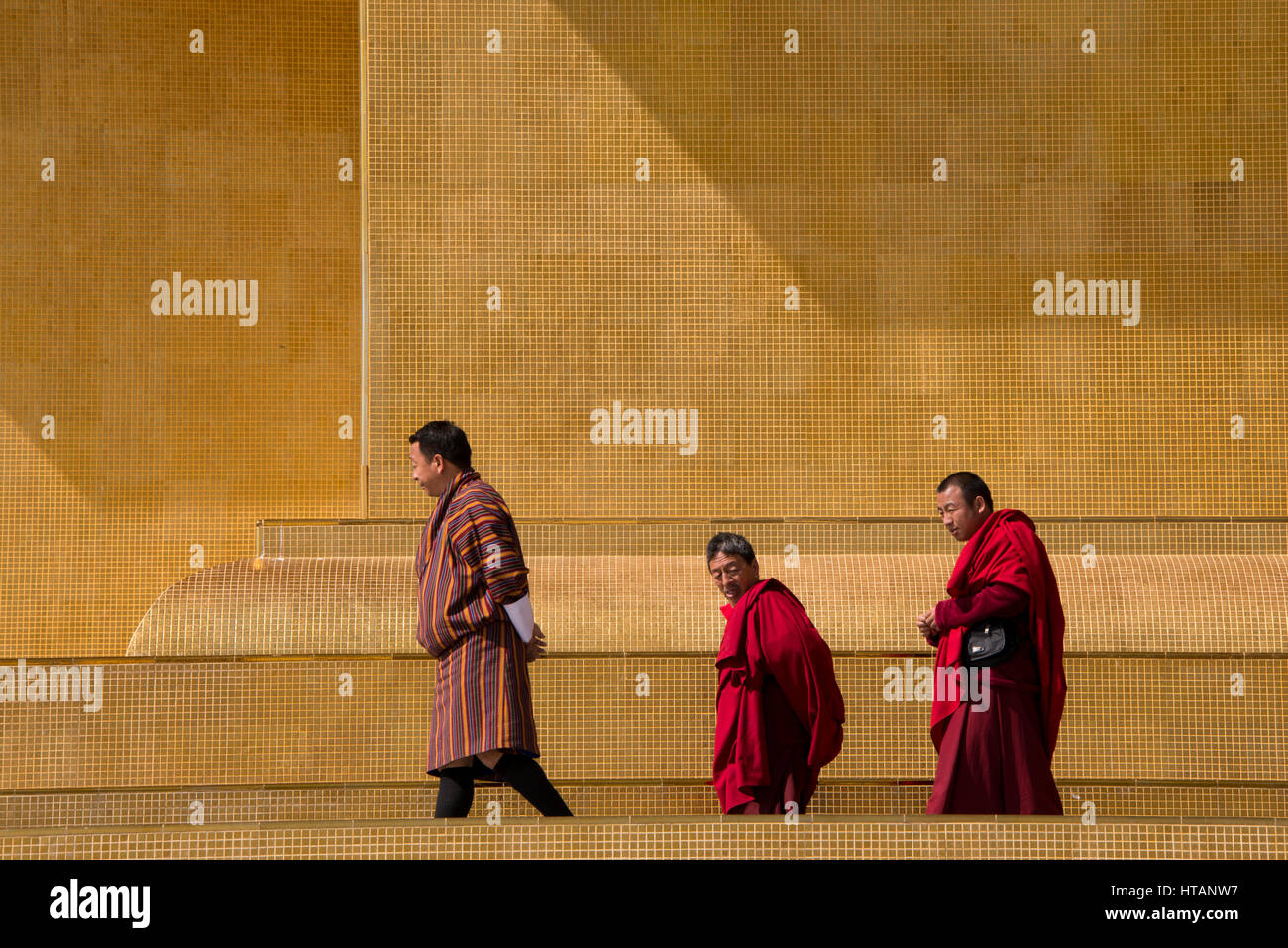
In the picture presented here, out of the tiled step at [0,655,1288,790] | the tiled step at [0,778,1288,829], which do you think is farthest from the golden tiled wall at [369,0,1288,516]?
the tiled step at [0,778,1288,829]

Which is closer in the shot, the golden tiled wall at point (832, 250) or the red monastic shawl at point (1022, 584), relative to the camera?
the red monastic shawl at point (1022, 584)

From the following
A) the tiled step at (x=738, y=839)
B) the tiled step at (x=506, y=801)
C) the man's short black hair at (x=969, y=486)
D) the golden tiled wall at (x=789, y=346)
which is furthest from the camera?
the golden tiled wall at (x=789, y=346)

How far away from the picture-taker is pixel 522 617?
5000mm

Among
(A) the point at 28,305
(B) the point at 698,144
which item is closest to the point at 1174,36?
(B) the point at 698,144

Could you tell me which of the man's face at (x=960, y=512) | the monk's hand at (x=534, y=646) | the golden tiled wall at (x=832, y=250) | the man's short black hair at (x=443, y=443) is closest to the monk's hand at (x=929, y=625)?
the man's face at (x=960, y=512)

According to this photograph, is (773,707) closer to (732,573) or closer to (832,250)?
(732,573)

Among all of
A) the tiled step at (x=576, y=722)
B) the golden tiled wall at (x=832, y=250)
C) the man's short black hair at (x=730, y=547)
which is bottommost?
the tiled step at (x=576, y=722)

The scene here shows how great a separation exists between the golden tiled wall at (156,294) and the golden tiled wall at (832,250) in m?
1.71

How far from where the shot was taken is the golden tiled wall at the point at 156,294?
30.4 feet

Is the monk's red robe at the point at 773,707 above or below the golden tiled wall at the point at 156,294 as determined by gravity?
below

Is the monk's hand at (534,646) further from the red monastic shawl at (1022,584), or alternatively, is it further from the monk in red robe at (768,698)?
the red monastic shawl at (1022,584)

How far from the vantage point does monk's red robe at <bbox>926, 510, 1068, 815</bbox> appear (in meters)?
4.95

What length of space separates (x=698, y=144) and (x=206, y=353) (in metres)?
3.59

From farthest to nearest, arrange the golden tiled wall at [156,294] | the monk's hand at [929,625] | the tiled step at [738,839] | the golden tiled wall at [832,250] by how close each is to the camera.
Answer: the golden tiled wall at [156,294]
the golden tiled wall at [832,250]
the monk's hand at [929,625]
the tiled step at [738,839]
